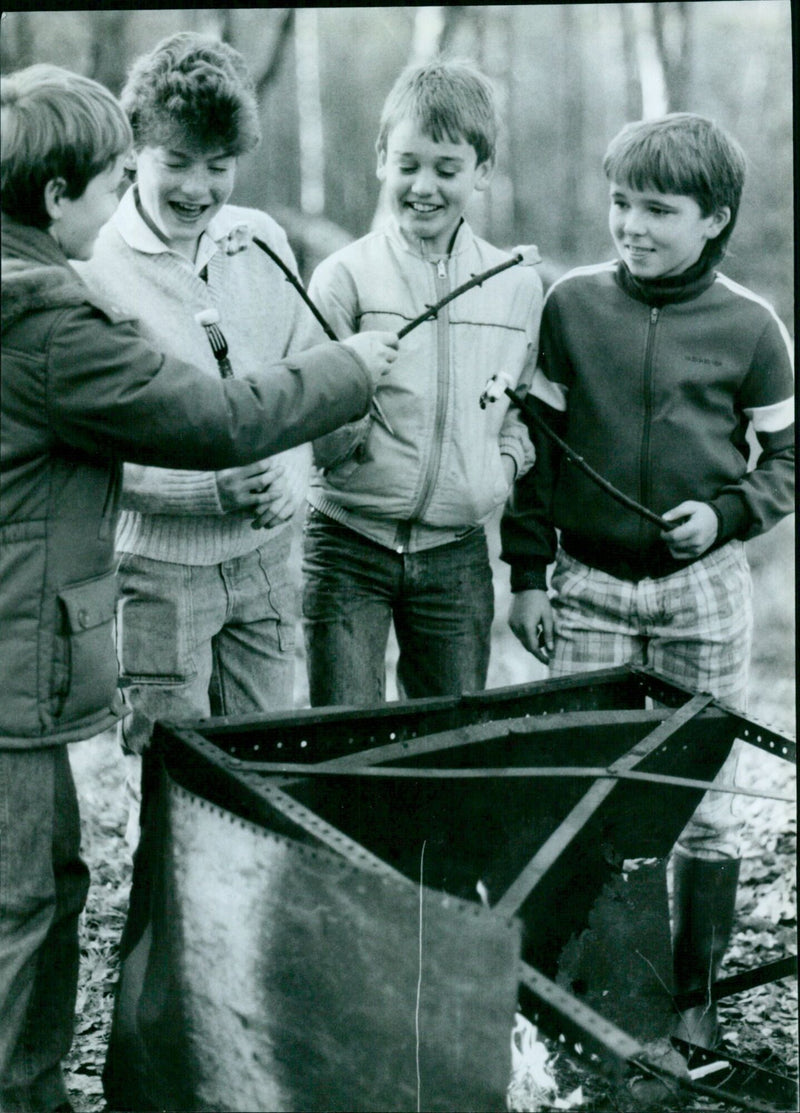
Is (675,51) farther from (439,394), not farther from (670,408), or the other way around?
(439,394)

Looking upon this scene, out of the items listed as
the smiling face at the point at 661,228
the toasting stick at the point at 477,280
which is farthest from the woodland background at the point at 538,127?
the toasting stick at the point at 477,280

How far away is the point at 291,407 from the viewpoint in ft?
8.27

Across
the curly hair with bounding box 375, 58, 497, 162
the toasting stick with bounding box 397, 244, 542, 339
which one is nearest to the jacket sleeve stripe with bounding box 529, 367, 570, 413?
the toasting stick with bounding box 397, 244, 542, 339

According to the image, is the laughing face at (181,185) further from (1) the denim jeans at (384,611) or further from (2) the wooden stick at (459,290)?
(1) the denim jeans at (384,611)

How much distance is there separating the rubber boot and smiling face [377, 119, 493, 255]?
1851 millimetres

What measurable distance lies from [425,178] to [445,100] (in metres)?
0.20

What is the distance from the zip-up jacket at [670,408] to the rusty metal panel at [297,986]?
1437 millimetres

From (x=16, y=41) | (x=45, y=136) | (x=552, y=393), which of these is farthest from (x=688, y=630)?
(x=16, y=41)

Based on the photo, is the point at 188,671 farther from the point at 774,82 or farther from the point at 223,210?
the point at 774,82

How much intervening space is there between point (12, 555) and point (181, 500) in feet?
2.18

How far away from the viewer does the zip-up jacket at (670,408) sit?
3.31 metres

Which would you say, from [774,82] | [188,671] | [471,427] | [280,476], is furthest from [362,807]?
[774,82]

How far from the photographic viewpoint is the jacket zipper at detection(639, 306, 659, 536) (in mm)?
3320

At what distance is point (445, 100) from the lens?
3.23 meters
